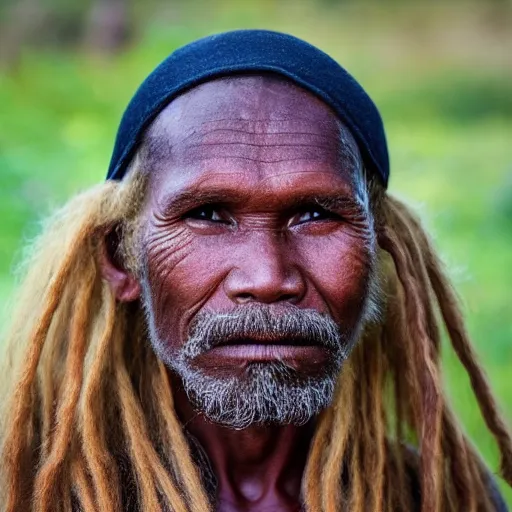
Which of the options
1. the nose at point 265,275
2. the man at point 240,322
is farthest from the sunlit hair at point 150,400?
the nose at point 265,275

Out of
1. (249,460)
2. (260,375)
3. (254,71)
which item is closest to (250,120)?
(254,71)

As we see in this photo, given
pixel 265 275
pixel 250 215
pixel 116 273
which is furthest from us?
pixel 116 273

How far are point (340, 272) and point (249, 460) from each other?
62cm

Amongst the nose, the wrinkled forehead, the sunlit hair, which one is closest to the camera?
the nose

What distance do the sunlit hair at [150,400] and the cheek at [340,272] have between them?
0.28 meters

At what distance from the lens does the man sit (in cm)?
207

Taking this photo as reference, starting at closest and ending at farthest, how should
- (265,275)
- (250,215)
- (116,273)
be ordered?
(265,275), (250,215), (116,273)

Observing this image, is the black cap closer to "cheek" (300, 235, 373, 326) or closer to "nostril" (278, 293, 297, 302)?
"cheek" (300, 235, 373, 326)

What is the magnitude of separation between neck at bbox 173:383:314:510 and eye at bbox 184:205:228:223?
1.67ft

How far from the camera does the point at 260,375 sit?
205cm

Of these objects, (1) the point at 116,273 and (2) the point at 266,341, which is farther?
(1) the point at 116,273

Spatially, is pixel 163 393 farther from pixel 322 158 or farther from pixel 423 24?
pixel 423 24

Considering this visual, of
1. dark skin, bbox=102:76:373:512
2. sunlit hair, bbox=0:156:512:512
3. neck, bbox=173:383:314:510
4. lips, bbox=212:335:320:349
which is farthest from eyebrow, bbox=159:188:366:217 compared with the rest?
neck, bbox=173:383:314:510

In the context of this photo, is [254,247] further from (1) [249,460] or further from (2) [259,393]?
(1) [249,460]
